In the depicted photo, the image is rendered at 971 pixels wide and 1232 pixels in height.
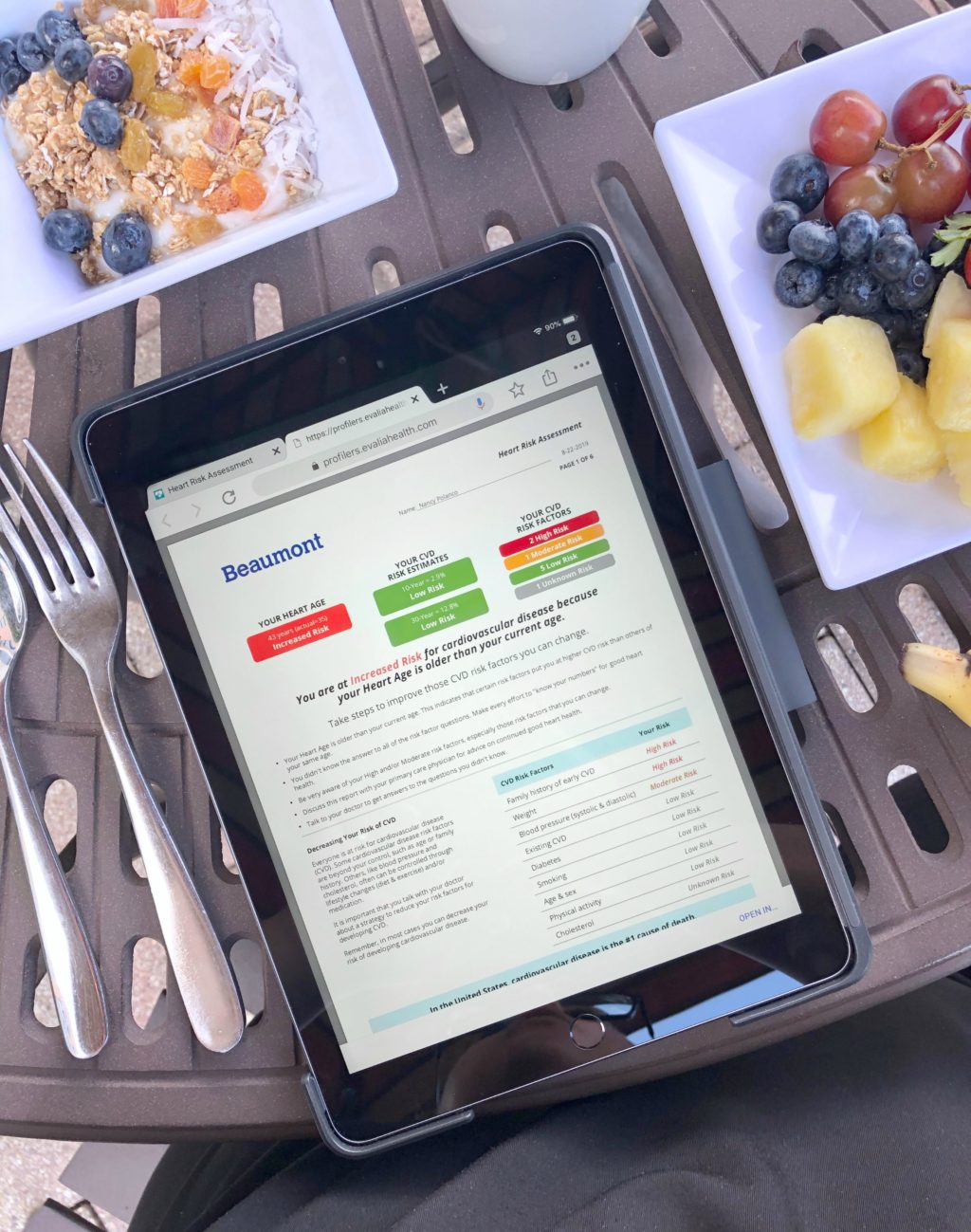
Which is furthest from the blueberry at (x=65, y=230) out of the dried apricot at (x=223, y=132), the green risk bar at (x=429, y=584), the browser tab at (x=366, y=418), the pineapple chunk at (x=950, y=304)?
the pineapple chunk at (x=950, y=304)

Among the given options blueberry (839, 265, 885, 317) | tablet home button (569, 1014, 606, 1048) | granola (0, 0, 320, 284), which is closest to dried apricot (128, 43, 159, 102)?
granola (0, 0, 320, 284)

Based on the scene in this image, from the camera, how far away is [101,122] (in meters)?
0.60

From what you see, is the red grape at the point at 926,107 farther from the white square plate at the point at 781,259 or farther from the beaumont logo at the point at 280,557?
the beaumont logo at the point at 280,557

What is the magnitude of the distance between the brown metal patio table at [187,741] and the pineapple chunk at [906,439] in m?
0.08

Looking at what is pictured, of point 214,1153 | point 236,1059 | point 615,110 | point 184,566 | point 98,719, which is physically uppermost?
point 615,110

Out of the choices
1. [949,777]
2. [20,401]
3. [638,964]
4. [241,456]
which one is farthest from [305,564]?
[20,401]

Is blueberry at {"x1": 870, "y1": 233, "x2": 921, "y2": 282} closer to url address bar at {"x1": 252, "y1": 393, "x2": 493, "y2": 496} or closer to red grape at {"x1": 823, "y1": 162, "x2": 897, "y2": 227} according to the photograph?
red grape at {"x1": 823, "y1": 162, "x2": 897, "y2": 227}

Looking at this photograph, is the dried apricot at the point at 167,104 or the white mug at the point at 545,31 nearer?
the white mug at the point at 545,31

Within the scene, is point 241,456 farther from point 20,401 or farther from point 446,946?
point 20,401

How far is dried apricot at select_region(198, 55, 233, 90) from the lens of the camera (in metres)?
0.61

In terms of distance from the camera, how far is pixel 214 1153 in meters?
0.83

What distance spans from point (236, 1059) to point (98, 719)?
0.88ft

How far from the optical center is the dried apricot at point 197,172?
2.03 ft

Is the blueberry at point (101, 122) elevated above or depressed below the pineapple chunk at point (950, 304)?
above
